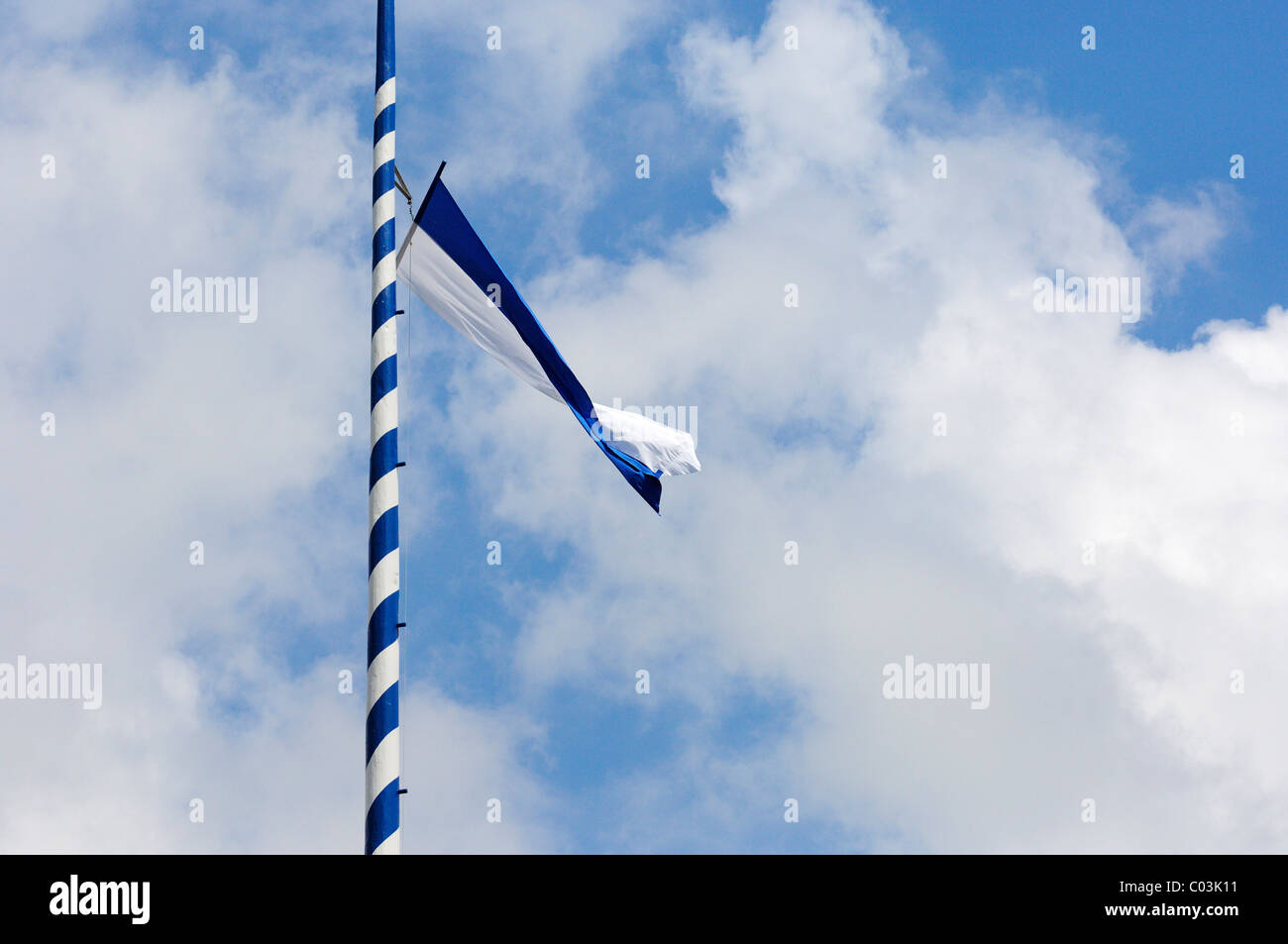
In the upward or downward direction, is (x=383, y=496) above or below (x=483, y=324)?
below

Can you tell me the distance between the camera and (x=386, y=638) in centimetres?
1431

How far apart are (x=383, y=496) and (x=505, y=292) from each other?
3331 millimetres

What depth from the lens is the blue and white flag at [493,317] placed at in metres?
16.6

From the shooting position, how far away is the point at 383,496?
1480 cm

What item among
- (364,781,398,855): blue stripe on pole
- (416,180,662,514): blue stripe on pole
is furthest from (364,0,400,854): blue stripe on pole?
(416,180,662,514): blue stripe on pole

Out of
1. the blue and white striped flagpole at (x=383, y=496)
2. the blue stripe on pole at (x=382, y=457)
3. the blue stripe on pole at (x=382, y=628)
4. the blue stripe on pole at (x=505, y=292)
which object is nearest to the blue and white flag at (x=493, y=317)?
the blue stripe on pole at (x=505, y=292)

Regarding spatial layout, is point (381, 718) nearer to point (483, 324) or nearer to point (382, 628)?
point (382, 628)

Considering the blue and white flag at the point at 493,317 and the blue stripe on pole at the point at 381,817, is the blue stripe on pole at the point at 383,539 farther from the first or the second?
the blue and white flag at the point at 493,317

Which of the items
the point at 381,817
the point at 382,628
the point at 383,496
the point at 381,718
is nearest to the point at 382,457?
the point at 383,496

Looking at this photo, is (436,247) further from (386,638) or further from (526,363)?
(386,638)

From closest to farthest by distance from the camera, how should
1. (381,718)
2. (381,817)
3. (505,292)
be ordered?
(381,817) < (381,718) < (505,292)

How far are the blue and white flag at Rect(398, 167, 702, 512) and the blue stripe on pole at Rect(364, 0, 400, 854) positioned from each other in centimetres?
80
